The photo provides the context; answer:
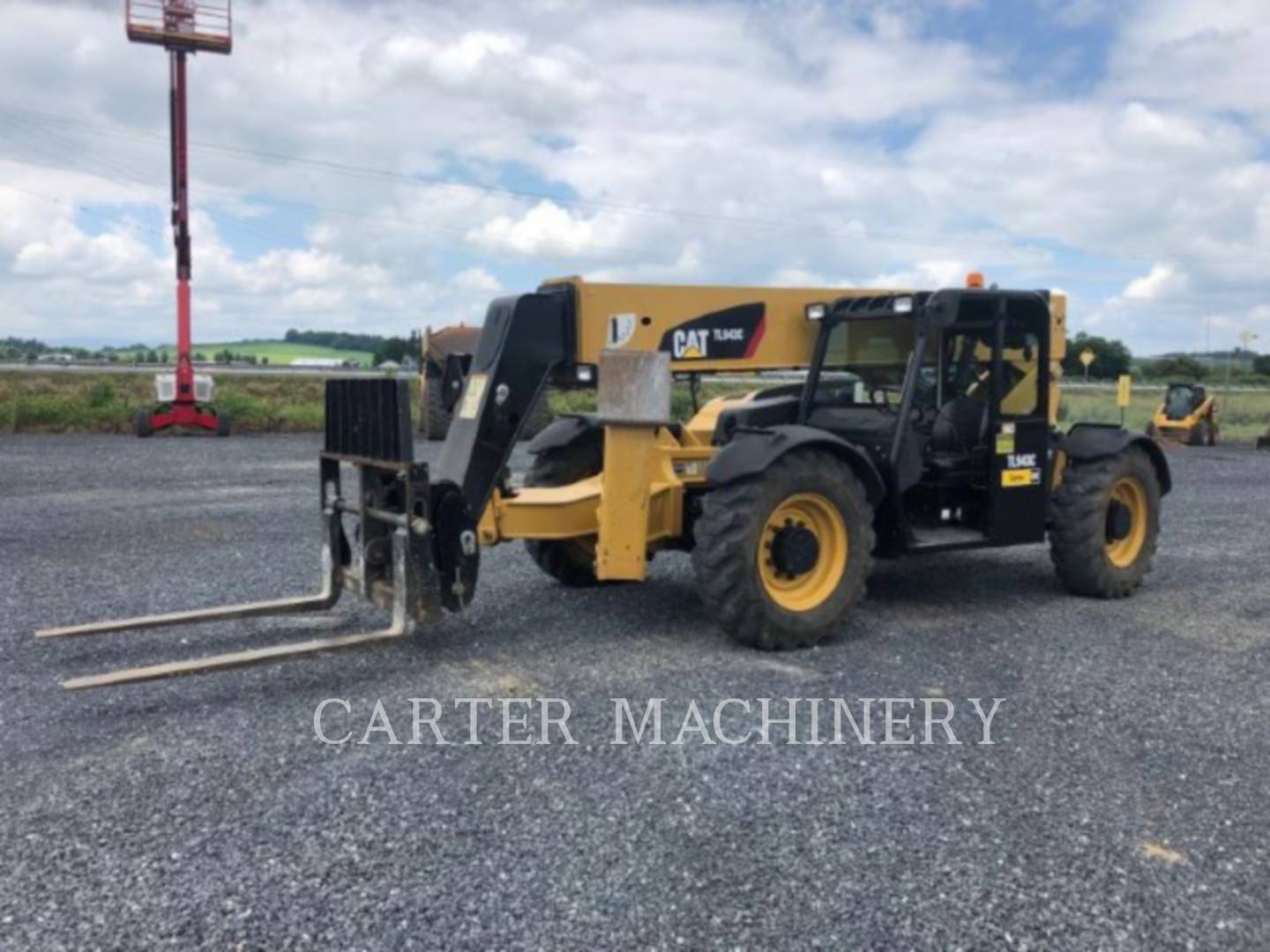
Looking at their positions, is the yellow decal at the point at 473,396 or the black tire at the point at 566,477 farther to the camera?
the black tire at the point at 566,477

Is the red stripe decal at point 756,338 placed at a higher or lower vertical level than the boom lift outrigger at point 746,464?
higher

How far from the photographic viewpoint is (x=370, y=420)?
5883 millimetres

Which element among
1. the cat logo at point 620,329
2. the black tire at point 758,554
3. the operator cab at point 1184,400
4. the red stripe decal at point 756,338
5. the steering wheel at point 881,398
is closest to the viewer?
the black tire at point 758,554

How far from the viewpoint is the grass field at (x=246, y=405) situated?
20672 millimetres

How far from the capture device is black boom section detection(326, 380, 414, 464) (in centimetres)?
559

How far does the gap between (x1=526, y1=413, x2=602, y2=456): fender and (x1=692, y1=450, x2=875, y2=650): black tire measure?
1.57m

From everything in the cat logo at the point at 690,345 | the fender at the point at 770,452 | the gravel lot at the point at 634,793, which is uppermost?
the cat logo at the point at 690,345

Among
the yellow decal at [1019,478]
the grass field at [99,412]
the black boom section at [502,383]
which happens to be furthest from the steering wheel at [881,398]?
the grass field at [99,412]

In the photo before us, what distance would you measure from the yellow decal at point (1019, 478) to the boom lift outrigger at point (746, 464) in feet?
0.05

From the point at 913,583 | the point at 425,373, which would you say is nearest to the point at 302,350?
the point at 425,373

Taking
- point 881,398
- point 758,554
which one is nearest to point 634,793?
point 758,554

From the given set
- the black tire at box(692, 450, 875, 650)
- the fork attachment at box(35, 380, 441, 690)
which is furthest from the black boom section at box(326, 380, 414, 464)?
the black tire at box(692, 450, 875, 650)

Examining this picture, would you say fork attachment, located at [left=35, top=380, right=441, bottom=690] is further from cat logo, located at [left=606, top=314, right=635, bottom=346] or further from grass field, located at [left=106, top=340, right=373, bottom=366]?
grass field, located at [left=106, top=340, right=373, bottom=366]

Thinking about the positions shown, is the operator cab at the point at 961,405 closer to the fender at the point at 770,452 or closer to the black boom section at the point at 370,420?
the fender at the point at 770,452
